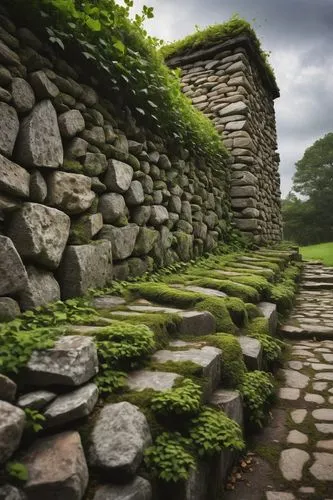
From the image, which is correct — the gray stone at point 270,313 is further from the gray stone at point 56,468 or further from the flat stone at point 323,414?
the gray stone at point 56,468

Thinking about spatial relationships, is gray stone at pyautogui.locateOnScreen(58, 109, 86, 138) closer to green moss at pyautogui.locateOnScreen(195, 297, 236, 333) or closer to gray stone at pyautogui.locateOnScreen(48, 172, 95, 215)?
gray stone at pyautogui.locateOnScreen(48, 172, 95, 215)

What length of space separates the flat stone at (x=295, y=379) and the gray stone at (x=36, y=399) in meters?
2.28

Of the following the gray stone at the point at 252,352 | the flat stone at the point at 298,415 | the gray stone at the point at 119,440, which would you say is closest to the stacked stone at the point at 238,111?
the gray stone at the point at 252,352

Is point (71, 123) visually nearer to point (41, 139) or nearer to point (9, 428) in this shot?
point (41, 139)

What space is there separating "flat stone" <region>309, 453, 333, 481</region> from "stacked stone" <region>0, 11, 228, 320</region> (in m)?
1.97

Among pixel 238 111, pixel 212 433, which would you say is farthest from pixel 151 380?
pixel 238 111

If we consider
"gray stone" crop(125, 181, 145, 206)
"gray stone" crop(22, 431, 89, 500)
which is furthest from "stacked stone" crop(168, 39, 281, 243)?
"gray stone" crop(22, 431, 89, 500)

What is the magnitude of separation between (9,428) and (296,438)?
1867mm

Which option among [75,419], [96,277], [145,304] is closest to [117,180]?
[96,277]

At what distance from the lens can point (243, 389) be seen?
249cm

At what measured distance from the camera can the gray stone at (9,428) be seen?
1.33 meters

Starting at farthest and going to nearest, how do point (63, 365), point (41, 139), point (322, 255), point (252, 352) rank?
point (322, 255) → point (252, 352) → point (41, 139) → point (63, 365)

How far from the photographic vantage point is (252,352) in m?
2.91

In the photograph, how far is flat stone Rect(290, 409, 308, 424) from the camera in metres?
2.65
